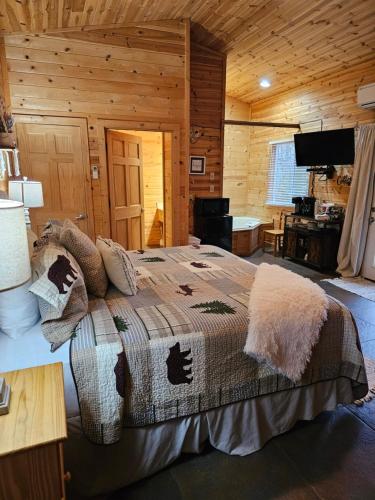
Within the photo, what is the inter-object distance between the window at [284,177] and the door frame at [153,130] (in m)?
2.69

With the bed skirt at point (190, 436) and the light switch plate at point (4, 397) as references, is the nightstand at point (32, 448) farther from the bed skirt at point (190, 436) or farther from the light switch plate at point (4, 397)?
the bed skirt at point (190, 436)

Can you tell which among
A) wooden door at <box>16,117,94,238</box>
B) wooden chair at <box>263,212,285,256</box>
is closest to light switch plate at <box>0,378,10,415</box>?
wooden door at <box>16,117,94,238</box>

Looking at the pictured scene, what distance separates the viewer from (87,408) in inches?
54.1

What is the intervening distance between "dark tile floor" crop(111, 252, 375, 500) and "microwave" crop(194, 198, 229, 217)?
3.73 meters

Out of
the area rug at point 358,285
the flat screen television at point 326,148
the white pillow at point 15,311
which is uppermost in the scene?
the flat screen television at point 326,148

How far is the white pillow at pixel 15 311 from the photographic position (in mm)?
1498

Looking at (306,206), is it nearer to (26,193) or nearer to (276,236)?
(276,236)

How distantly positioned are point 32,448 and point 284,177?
6.26 metres

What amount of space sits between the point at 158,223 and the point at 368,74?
13.7 ft

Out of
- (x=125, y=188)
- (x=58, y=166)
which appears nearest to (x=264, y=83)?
(x=125, y=188)

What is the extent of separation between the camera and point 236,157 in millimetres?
7086

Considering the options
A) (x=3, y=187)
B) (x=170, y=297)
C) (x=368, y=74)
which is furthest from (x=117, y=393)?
(x=368, y=74)

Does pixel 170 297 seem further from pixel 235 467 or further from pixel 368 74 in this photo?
pixel 368 74

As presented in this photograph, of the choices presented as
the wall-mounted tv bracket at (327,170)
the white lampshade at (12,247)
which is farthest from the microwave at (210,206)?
the white lampshade at (12,247)
